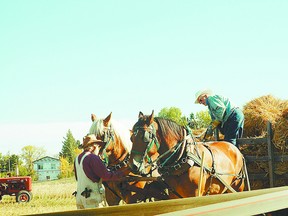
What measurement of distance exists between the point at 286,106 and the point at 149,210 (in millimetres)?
7249

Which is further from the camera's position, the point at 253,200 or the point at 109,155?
the point at 109,155

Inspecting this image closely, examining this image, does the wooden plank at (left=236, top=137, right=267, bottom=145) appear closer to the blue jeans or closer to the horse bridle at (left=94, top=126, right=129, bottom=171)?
the blue jeans

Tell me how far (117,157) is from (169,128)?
1.04 meters

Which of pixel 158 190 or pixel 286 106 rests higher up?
pixel 286 106

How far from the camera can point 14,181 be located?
69.3 feet

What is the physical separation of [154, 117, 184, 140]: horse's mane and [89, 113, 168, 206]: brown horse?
2.58 feet

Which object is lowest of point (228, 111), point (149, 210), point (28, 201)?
point (28, 201)

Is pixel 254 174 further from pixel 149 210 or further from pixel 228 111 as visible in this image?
pixel 149 210

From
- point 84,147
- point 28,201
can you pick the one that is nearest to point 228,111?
point 84,147

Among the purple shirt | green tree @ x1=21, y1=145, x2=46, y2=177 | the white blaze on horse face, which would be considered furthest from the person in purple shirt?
green tree @ x1=21, y1=145, x2=46, y2=177

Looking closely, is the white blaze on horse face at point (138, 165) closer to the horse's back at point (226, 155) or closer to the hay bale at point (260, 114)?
the horse's back at point (226, 155)

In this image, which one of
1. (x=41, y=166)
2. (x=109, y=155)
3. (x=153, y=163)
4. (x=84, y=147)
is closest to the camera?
(x=84, y=147)

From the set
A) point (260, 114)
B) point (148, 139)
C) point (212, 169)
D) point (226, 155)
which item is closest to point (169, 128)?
point (148, 139)

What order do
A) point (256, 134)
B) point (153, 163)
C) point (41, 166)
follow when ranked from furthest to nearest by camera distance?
point (41, 166) < point (256, 134) < point (153, 163)
